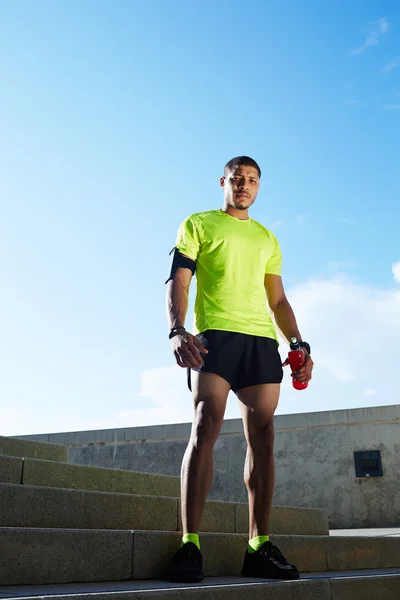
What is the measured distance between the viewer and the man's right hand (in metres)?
2.70

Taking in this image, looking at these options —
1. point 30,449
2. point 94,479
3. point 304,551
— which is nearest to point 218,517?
point 304,551

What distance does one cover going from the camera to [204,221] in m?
3.12

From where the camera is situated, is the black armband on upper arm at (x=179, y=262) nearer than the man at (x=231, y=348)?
No

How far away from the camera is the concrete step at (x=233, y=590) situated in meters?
2.04

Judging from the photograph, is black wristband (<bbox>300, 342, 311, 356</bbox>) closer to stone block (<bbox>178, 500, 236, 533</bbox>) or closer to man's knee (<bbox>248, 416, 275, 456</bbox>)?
man's knee (<bbox>248, 416, 275, 456</bbox>)

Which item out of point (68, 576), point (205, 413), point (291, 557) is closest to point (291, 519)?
point (291, 557)

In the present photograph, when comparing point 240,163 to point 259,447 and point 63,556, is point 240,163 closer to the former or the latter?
point 259,447

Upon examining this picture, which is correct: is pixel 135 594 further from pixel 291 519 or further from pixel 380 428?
pixel 380 428

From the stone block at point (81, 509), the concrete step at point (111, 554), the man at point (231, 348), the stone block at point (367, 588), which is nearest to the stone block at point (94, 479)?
the stone block at point (81, 509)

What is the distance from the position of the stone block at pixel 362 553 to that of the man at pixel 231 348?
0.90 m

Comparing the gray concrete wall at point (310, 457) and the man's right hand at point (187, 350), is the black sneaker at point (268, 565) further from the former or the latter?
the gray concrete wall at point (310, 457)

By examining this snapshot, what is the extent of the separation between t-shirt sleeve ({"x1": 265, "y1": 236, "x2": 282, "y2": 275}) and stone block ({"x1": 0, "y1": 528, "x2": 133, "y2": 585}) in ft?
4.93

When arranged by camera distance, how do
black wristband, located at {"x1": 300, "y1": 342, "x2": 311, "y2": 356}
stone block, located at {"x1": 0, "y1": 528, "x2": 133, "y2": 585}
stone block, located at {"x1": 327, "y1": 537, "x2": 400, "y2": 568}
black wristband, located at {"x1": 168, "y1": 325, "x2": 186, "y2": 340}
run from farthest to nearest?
stone block, located at {"x1": 327, "y1": 537, "x2": 400, "y2": 568}, black wristband, located at {"x1": 300, "y1": 342, "x2": 311, "y2": 356}, black wristband, located at {"x1": 168, "y1": 325, "x2": 186, "y2": 340}, stone block, located at {"x1": 0, "y1": 528, "x2": 133, "y2": 585}

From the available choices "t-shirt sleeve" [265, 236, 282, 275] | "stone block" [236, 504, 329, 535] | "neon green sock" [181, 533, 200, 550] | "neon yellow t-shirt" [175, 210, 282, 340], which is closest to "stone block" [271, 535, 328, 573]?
"stone block" [236, 504, 329, 535]
